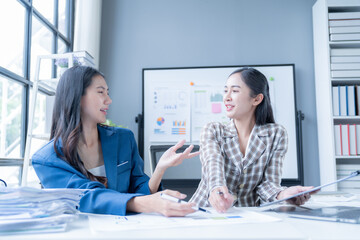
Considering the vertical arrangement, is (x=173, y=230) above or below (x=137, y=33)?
below

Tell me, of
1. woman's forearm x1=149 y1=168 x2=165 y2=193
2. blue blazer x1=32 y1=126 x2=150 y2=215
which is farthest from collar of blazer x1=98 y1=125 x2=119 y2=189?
woman's forearm x1=149 y1=168 x2=165 y2=193

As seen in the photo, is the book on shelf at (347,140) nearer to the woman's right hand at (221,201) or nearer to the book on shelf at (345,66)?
the book on shelf at (345,66)

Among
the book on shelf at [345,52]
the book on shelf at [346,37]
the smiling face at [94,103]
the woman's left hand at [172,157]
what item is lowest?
the woman's left hand at [172,157]

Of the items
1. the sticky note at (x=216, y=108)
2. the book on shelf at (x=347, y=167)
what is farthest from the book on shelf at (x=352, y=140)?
the sticky note at (x=216, y=108)

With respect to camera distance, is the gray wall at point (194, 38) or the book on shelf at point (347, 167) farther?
the gray wall at point (194, 38)

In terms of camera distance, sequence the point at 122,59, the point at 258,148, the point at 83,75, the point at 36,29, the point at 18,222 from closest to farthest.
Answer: the point at 18,222 < the point at 83,75 < the point at 258,148 < the point at 36,29 < the point at 122,59

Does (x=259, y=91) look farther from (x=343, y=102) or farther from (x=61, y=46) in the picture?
(x=61, y=46)

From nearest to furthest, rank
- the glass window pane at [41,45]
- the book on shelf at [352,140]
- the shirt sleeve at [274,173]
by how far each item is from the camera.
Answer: the shirt sleeve at [274,173] < the glass window pane at [41,45] < the book on shelf at [352,140]

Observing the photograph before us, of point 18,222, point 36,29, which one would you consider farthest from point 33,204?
point 36,29

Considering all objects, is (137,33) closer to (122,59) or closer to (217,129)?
(122,59)

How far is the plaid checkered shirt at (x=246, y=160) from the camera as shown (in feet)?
4.71

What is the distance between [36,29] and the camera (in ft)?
9.38

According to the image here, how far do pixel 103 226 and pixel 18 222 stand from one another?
0.52 feet

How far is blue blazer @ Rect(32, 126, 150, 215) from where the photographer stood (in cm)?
91
